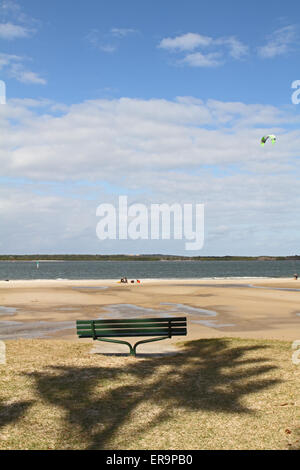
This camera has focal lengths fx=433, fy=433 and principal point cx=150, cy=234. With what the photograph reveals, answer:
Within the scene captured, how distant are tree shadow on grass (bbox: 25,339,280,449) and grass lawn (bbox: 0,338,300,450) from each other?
0.06ft

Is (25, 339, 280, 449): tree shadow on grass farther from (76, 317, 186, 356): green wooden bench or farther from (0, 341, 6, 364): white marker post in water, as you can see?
(0, 341, 6, 364): white marker post in water

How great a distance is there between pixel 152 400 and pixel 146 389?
0.68 m

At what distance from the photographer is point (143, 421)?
23.5 ft

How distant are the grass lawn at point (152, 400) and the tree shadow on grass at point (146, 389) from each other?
0.02 metres

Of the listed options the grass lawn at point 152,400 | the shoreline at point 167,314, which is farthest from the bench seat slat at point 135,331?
the shoreline at point 167,314

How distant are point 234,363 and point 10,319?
42.7ft

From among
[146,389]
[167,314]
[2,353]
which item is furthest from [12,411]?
[167,314]

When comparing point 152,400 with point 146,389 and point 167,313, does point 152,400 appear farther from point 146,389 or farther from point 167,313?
point 167,313

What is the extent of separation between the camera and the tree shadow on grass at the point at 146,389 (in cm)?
707

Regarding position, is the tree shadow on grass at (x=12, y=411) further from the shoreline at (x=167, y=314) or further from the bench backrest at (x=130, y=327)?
the shoreline at (x=167, y=314)

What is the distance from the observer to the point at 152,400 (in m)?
8.12

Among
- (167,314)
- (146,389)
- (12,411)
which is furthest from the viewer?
(167,314)
